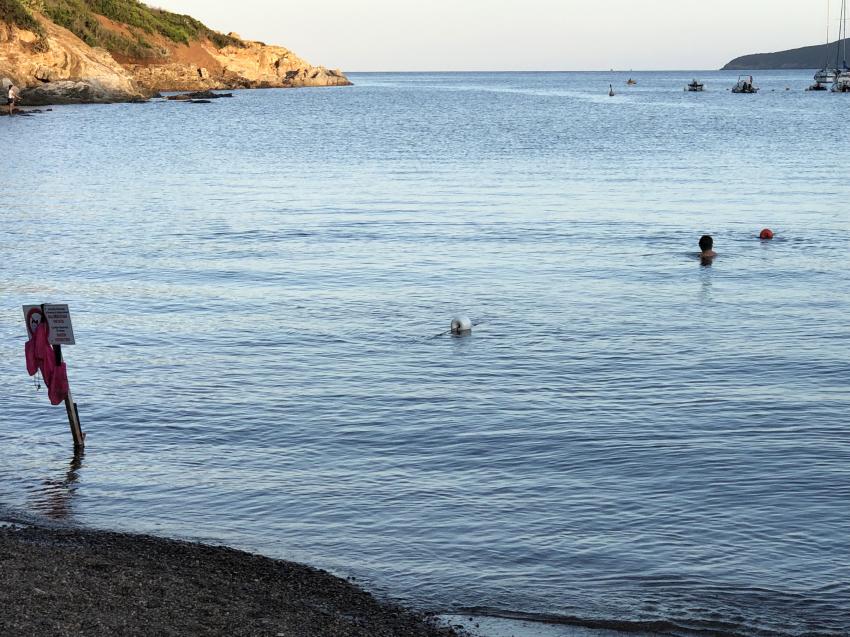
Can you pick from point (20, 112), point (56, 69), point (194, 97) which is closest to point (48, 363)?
point (20, 112)

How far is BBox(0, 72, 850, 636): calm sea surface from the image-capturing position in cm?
1291

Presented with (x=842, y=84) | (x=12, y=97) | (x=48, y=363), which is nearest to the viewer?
(x=48, y=363)

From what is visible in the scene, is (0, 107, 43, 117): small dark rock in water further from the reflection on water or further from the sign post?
the reflection on water

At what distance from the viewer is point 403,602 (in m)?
11.7

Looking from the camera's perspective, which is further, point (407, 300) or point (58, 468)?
point (407, 300)

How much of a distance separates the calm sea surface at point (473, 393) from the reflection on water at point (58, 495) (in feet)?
0.20

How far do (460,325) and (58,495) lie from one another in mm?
10516

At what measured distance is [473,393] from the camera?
774 inches

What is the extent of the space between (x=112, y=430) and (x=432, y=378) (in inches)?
223

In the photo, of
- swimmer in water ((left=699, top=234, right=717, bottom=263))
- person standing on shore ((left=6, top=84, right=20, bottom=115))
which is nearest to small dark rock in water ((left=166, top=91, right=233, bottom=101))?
person standing on shore ((left=6, top=84, right=20, bottom=115))

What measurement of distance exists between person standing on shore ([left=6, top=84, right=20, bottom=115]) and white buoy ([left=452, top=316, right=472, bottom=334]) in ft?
318

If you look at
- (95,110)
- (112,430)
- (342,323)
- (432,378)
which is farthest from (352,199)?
(95,110)

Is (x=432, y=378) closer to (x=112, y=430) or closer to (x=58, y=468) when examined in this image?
(x=112, y=430)

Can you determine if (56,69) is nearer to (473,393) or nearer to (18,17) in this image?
(18,17)
